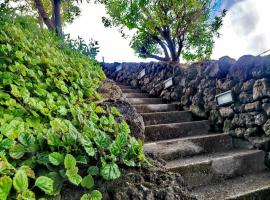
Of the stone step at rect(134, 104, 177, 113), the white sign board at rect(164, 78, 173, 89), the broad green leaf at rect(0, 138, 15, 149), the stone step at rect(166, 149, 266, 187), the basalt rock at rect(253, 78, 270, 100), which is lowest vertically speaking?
the stone step at rect(166, 149, 266, 187)

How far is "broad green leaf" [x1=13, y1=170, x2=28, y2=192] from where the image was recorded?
3.12 ft

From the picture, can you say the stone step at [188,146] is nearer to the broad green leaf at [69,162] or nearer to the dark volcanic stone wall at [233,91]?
the dark volcanic stone wall at [233,91]

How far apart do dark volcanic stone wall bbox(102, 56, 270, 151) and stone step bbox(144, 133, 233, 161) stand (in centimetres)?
19

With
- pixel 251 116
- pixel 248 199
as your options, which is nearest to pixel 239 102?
pixel 251 116

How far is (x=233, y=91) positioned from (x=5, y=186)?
9.28ft

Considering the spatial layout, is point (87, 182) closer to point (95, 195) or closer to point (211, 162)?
point (95, 195)

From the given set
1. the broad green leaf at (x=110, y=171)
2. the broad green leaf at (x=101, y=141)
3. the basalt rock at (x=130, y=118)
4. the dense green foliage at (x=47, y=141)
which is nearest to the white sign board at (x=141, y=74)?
the basalt rock at (x=130, y=118)

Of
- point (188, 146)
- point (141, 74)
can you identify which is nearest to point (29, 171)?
point (188, 146)

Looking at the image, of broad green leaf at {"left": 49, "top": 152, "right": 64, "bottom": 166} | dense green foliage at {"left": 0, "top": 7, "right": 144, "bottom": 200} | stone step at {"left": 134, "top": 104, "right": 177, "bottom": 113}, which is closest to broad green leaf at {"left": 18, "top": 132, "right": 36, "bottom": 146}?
dense green foliage at {"left": 0, "top": 7, "right": 144, "bottom": 200}

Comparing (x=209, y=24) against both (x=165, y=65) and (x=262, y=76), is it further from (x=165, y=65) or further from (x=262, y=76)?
(x=262, y=76)

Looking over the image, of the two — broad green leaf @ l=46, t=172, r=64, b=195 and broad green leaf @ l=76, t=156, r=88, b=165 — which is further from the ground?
broad green leaf @ l=76, t=156, r=88, b=165

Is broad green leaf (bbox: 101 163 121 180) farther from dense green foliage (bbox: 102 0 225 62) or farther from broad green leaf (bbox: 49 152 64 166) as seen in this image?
dense green foliage (bbox: 102 0 225 62)

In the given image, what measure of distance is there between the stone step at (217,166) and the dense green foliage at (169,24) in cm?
484

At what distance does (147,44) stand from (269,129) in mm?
5847
